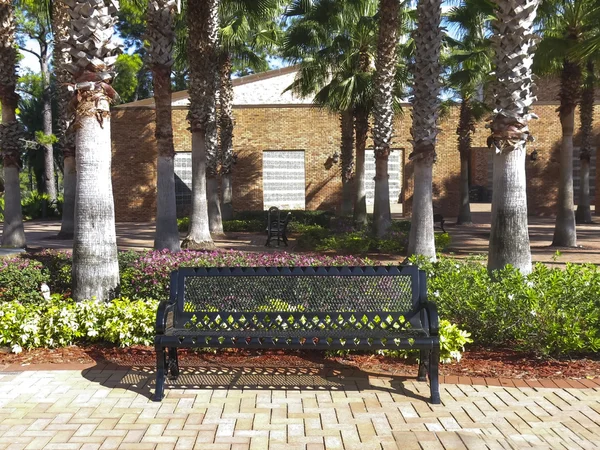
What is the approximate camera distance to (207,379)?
16.1ft

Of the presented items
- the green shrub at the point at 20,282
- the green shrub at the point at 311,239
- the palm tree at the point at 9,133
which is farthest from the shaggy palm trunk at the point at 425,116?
the palm tree at the point at 9,133

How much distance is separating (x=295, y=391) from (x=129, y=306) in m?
1.96

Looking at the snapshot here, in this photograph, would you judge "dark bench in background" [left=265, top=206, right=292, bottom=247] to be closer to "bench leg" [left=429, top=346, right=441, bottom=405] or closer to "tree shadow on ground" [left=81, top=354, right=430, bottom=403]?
"tree shadow on ground" [left=81, top=354, right=430, bottom=403]

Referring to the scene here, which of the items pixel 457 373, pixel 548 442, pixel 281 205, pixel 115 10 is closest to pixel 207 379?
pixel 457 373

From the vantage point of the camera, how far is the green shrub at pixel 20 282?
6.83 meters

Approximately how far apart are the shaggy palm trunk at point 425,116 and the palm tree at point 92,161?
18.3 ft

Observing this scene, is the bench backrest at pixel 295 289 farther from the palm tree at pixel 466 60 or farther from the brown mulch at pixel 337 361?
the palm tree at pixel 466 60

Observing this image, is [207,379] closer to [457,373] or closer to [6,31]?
[457,373]

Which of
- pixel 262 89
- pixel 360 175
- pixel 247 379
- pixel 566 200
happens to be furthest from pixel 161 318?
pixel 262 89

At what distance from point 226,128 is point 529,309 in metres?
18.0

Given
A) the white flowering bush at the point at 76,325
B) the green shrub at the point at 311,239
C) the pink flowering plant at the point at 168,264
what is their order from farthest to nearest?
1. the green shrub at the point at 311,239
2. the pink flowering plant at the point at 168,264
3. the white flowering bush at the point at 76,325

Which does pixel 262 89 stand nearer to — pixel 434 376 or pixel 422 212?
pixel 422 212

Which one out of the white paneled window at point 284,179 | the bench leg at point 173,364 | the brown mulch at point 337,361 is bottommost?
the brown mulch at point 337,361

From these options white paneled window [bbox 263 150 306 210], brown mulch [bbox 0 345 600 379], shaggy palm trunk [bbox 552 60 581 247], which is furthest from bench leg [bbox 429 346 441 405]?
white paneled window [bbox 263 150 306 210]
